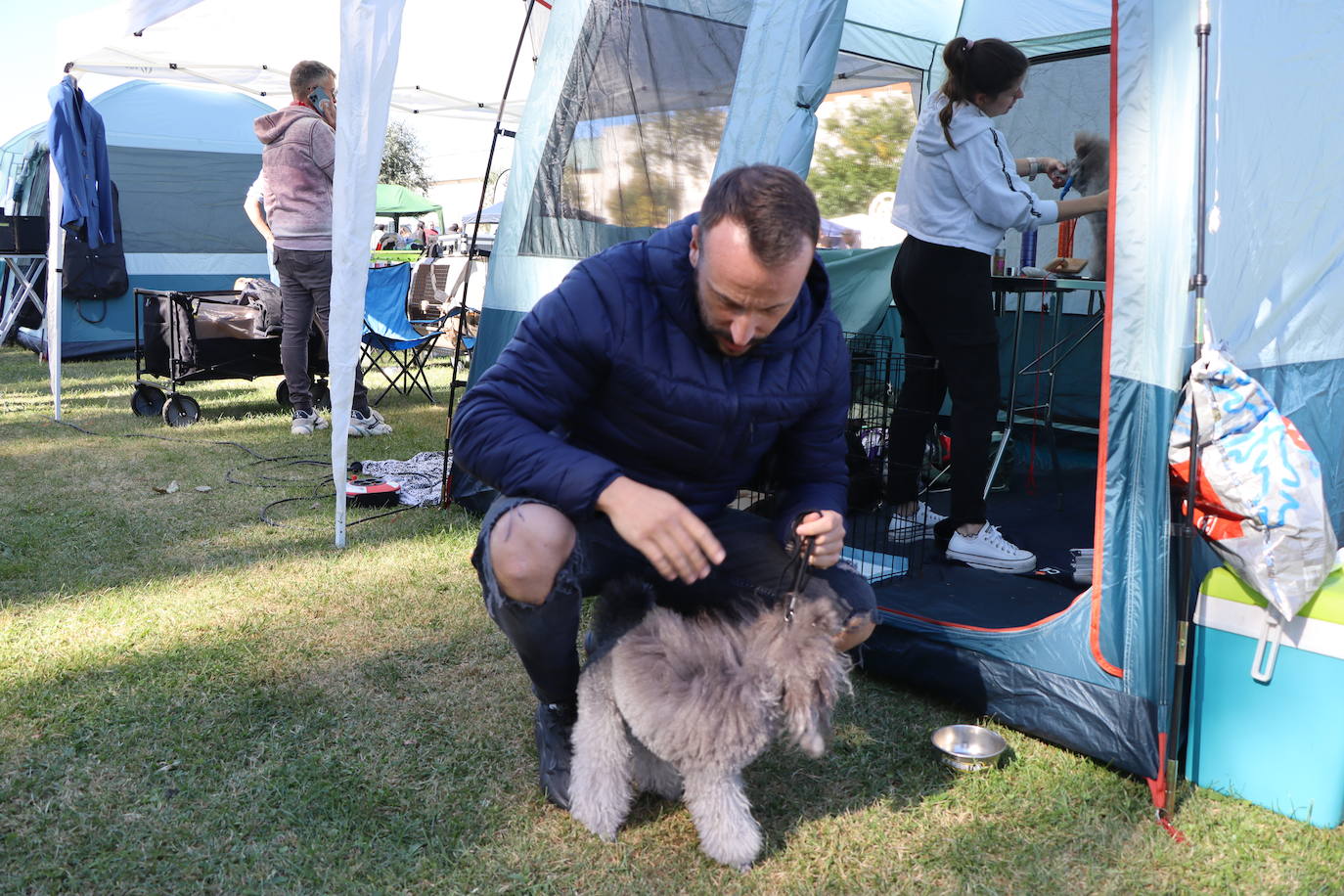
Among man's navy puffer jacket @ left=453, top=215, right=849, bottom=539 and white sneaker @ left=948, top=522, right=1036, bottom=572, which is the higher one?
man's navy puffer jacket @ left=453, top=215, right=849, bottom=539

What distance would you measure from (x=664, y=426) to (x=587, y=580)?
0.33 metres

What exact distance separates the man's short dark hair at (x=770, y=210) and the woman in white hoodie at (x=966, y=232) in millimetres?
1445

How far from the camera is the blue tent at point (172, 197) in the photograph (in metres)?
8.45

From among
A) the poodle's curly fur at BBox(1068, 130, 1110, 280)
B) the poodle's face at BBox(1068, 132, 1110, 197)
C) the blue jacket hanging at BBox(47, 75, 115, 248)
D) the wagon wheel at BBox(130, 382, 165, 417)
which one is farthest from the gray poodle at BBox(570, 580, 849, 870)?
the wagon wheel at BBox(130, 382, 165, 417)

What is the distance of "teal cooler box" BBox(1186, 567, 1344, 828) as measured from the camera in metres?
1.83

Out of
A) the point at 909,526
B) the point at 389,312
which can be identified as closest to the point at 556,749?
the point at 909,526

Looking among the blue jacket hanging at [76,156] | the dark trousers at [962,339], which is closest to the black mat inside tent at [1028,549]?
the dark trousers at [962,339]

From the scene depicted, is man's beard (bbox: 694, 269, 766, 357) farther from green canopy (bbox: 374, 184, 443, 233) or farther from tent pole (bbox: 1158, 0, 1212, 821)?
green canopy (bbox: 374, 184, 443, 233)

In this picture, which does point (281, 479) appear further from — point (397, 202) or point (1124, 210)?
point (397, 202)

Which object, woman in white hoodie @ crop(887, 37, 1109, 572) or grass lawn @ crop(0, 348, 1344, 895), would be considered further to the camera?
woman in white hoodie @ crop(887, 37, 1109, 572)

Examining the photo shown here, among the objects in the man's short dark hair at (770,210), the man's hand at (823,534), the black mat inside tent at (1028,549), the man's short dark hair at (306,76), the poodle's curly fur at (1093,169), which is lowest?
the black mat inside tent at (1028,549)

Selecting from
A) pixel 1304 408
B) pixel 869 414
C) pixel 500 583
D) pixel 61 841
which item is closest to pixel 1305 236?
pixel 1304 408

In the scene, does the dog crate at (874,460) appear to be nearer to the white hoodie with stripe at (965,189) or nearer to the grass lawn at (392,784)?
the white hoodie with stripe at (965,189)

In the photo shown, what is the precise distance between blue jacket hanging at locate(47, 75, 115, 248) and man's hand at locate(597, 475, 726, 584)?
4.85 meters
